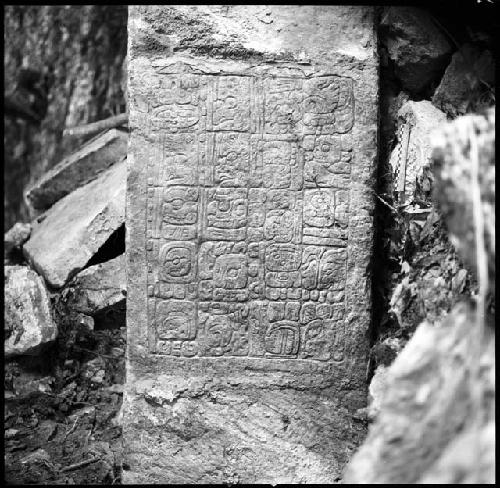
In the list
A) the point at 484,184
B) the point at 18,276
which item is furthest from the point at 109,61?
the point at 484,184

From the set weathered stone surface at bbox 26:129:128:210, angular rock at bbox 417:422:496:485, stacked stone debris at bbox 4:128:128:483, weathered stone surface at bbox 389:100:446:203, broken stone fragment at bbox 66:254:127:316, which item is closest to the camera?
angular rock at bbox 417:422:496:485

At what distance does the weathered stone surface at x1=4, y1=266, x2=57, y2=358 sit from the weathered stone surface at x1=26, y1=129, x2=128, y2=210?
0.74m

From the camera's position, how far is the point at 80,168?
352 cm

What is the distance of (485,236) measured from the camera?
1.34 metres

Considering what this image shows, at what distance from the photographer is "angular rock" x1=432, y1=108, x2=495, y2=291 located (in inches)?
53.1

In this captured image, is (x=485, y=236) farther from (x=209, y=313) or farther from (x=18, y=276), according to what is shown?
(x=18, y=276)

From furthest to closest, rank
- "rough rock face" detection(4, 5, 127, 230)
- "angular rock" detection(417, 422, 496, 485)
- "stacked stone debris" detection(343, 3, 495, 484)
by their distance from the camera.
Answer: "rough rock face" detection(4, 5, 127, 230) → "stacked stone debris" detection(343, 3, 495, 484) → "angular rock" detection(417, 422, 496, 485)

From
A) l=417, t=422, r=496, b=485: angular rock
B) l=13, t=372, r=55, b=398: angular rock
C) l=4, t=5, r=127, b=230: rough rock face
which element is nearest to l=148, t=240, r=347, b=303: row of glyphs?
l=13, t=372, r=55, b=398: angular rock

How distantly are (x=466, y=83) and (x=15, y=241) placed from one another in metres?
2.31

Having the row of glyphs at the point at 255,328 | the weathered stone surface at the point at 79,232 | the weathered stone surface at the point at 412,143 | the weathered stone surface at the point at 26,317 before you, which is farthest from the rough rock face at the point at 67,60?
the weathered stone surface at the point at 412,143

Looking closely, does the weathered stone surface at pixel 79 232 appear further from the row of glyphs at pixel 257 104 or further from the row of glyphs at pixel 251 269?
the row of glyphs at pixel 257 104

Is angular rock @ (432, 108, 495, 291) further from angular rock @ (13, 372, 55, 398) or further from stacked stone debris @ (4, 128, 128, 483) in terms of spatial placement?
angular rock @ (13, 372, 55, 398)

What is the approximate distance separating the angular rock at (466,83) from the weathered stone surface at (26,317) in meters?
1.70

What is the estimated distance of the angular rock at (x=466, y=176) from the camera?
1.35 meters
